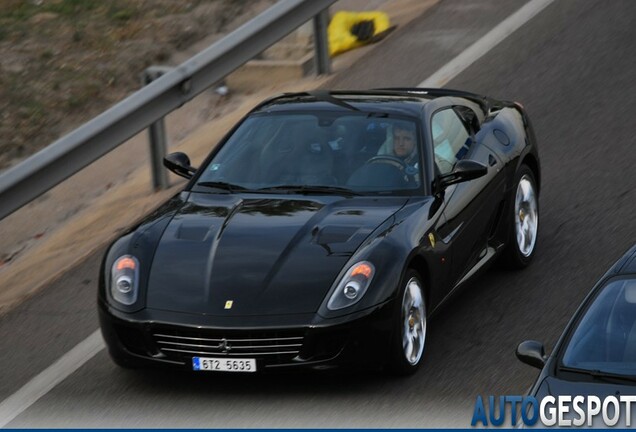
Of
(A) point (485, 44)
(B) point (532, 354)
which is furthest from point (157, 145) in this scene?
(B) point (532, 354)

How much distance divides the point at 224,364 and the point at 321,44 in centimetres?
705

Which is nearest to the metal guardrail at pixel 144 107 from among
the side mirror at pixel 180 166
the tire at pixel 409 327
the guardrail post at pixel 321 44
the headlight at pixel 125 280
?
the guardrail post at pixel 321 44

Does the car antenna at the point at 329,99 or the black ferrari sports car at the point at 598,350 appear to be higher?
the black ferrari sports car at the point at 598,350

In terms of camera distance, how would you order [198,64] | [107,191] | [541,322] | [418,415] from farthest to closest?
[107,191] → [198,64] → [541,322] → [418,415]

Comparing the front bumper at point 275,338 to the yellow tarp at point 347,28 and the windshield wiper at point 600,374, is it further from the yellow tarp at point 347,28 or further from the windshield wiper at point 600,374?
the yellow tarp at point 347,28

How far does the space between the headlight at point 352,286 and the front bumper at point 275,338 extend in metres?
0.10

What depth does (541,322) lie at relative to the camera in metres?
10.1

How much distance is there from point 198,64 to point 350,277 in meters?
4.70

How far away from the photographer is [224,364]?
891 centimetres

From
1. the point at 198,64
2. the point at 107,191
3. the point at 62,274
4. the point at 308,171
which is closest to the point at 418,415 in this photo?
the point at 308,171

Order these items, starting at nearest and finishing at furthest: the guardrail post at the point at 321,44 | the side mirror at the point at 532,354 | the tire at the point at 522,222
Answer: the side mirror at the point at 532,354, the tire at the point at 522,222, the guardrail post at the point at 321,44

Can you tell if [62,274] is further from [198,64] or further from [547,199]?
[547,199]

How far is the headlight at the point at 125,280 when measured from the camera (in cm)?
926

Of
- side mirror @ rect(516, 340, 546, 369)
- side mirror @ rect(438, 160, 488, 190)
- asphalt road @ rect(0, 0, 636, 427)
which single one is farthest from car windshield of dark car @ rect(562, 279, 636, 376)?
side mirror @ rect(438, 160, 488, 190)
